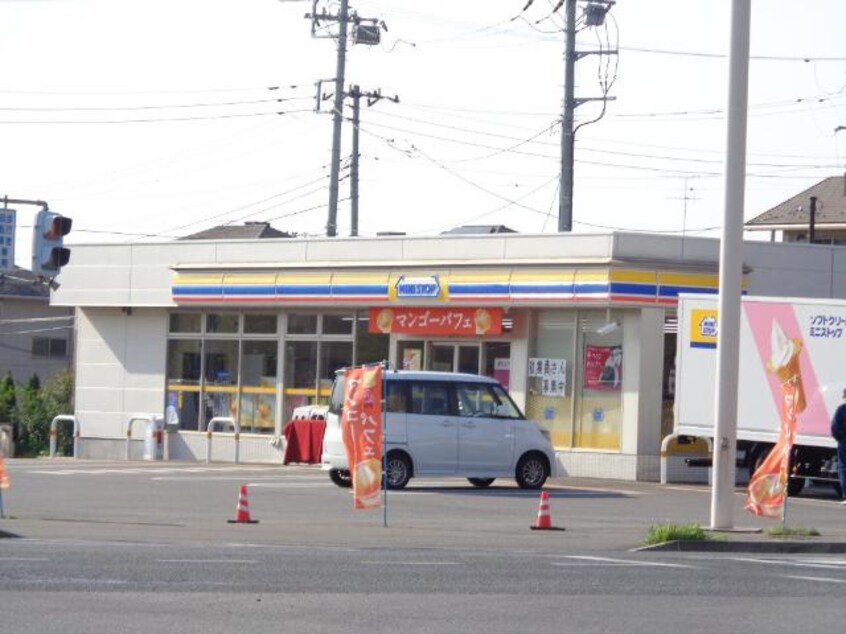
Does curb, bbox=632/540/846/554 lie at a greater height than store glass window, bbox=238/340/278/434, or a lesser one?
lesser

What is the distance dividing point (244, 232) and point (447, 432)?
82.6 ft

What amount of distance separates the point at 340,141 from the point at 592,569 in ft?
105

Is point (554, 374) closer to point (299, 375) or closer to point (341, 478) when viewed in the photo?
point (341, 478)

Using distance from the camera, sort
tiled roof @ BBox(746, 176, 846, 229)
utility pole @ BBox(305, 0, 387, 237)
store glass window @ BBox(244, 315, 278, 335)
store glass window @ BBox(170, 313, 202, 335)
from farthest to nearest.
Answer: tiled roof @ BBox(746, 176, 846, 229)
utility pole @ BBox(305, 0, 387, 237)
store glass window @ BBox(170, 313, 202, 335)
store glass window @ BBox(244, 315, 278, 335)

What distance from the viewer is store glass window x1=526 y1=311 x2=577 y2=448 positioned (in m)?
33.1

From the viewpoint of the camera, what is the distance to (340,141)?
4616 centimetres

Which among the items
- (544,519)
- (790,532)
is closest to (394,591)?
(544,519)

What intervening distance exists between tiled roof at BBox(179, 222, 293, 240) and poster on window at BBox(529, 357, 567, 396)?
17.7 m

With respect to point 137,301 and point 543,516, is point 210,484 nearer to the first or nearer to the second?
point 543,516

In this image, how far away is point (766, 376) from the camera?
95.3 feet

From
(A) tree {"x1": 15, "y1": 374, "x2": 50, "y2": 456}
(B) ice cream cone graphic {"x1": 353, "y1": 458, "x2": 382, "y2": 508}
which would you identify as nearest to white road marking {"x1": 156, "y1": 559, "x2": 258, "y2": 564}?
(B) ice cream cone graphic {"x1": 353, "y1": 458, "x2": 382, "y2": 508}

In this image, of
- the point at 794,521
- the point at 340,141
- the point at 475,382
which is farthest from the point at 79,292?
the point at 794,521

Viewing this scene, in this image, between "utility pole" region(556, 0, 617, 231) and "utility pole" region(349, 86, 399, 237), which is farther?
"utility pole" region(349, 86, 399, 237)

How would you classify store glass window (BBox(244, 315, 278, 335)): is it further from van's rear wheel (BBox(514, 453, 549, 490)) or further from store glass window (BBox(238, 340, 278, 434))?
van's rear wheel (BBox(514, 453, 549, 490))
